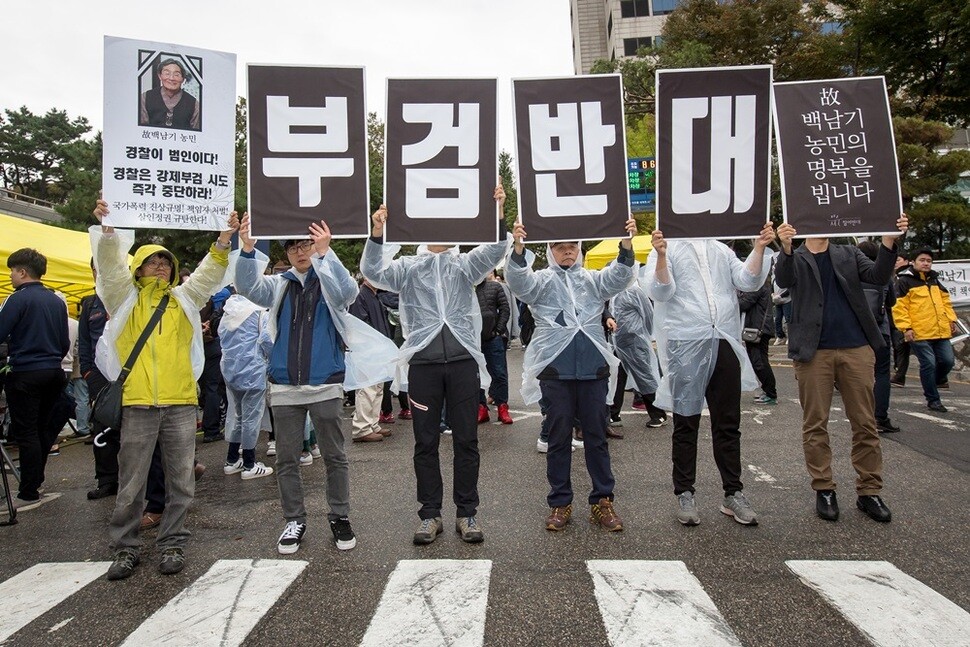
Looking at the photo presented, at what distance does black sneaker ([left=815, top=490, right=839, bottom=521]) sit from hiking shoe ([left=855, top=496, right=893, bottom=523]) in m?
0.18

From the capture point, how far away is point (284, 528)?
14.4ft

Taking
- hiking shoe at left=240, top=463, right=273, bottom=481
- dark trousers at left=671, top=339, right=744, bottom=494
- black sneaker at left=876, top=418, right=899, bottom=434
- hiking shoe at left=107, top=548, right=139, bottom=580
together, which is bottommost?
hiking shoe at left=107, top=548, right=139, bottom=580

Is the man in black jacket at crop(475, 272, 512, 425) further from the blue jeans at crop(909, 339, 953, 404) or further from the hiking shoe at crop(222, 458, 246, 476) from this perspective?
the blue jeans at crop(909, 339, 953, 404)

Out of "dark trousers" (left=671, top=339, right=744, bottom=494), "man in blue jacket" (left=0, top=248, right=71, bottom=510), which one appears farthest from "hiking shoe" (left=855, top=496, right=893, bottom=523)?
"man in blue jacket" (left=0, top=248, right=71, bottom=510)

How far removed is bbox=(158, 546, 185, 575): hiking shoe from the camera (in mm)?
3779

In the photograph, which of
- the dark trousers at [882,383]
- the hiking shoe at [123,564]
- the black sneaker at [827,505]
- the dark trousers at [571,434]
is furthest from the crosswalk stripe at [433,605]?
the dark trousers at [882,383]

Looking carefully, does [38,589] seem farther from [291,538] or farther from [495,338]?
[495,338]

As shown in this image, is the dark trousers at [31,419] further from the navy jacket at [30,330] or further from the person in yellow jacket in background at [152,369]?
the person in yellow jacket in background at [152,369]

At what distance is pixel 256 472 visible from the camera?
20.0 ft

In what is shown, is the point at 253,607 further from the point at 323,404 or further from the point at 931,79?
the point at 931,79

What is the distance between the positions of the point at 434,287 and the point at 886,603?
9.74ft

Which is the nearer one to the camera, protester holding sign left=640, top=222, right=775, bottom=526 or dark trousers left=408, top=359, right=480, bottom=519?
dark trousers left=408, top=359, right=480, bottom=519

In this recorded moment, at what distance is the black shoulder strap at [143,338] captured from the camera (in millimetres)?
4000

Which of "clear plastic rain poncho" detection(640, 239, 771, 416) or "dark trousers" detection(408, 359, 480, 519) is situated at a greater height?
"clear plastic rain poncho" detection(640, 239, 771, 416)
